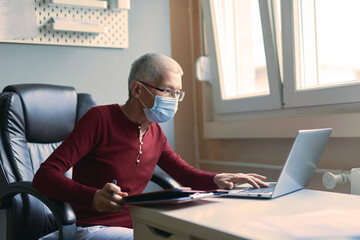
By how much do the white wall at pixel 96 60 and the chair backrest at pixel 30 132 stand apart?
41 cm

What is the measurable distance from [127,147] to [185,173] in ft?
0.96

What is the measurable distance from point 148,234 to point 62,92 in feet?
3.48

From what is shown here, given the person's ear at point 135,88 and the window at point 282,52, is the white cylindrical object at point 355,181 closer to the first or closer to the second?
the window at point 282,52

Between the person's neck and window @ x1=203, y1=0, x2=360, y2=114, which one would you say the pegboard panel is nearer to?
window @ x1=203, y1=0, x2=360, y2=114

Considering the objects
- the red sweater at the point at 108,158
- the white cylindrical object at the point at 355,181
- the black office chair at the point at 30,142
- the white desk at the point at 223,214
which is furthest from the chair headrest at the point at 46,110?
the white cylindrical object at the point at 355,181

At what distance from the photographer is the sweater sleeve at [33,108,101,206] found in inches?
56.1

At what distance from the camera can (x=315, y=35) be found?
219 centimetres

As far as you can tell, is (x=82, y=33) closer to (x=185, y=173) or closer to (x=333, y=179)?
(x=185, y=173)

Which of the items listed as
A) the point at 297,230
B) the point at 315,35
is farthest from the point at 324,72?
the point at 297,230

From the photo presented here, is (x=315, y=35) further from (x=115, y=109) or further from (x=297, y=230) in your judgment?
(x=297, y=230)

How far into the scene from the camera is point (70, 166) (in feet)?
5.18

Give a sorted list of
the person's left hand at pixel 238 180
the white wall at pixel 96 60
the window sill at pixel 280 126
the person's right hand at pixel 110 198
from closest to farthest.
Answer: the person's right hand at pixel 110 198, the person's left hand at pixel 238 180, the window sill at pixel 280 126, the white wall at pixel 96 60

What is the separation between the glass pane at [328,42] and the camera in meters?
2.02

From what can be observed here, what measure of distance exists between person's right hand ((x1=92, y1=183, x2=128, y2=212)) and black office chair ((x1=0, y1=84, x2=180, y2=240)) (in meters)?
0.28
